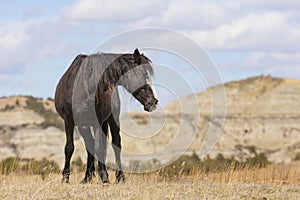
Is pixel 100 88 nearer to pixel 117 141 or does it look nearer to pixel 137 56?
pixel 137 56

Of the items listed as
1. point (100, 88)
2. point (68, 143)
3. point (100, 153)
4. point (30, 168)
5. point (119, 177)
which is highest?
point (30, 168)

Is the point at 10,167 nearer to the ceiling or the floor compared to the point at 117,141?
nearer to the ceiling

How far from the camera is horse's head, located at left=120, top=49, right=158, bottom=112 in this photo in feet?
40.7

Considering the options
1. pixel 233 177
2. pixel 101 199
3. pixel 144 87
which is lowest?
pixel 101 199

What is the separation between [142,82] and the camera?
41.3 ft

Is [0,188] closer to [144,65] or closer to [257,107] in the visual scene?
[144,65]

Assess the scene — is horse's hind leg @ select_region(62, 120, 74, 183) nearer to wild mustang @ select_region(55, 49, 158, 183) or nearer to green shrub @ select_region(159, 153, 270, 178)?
wild mustang @ select_region(55, 49, 158, 183)

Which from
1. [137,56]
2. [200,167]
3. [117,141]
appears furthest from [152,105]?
[200,167]

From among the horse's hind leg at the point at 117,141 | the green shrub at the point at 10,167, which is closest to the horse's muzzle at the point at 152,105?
the horse's hind leg at the point at 117,141

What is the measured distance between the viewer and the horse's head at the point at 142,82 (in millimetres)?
12398

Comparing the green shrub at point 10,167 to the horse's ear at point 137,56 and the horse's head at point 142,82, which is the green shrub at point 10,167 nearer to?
the horse's head at point 142,82

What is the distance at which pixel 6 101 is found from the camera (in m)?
76.2

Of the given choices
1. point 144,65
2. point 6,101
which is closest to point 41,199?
point 144,65

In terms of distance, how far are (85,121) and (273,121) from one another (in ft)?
214
